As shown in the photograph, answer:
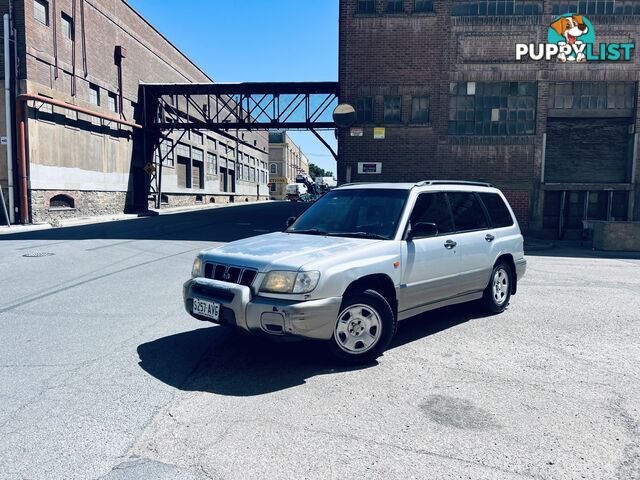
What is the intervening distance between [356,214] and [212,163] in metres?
43.0

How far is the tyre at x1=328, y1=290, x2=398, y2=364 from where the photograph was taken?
471cm

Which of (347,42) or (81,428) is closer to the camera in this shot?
(81,428)

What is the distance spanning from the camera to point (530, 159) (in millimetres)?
19266

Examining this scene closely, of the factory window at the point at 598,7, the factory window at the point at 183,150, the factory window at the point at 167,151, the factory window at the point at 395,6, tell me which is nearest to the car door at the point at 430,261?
the factory window at the point at 395,6

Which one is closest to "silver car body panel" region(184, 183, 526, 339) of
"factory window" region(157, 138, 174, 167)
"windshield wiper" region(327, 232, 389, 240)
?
"windshield wiper" region(327, 232, 389, 240)

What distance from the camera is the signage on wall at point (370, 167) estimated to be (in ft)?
64.0

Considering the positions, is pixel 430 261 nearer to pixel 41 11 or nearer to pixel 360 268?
pixel 360 268

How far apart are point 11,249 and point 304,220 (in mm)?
9905

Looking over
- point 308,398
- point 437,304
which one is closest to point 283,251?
point 308,398

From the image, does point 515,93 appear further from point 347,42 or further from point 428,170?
point 347,42

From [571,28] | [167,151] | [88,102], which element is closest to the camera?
[571,28]

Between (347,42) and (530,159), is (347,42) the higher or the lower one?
the higher one

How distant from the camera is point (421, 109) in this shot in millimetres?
19422

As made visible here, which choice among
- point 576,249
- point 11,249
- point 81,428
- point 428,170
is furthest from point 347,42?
point 81,428
